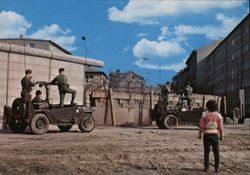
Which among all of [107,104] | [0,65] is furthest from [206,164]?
[107,104]

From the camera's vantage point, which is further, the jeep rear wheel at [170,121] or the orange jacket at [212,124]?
the jeep rear wheel at [170,121]

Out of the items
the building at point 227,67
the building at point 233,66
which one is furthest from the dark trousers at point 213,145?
the building at point 233,66

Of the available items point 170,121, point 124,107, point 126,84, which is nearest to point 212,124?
point 170,121

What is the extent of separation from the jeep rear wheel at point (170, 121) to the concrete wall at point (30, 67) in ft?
14.3

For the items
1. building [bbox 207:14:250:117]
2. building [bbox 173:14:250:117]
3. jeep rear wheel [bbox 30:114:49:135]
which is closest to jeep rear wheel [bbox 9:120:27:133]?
jeep rear wheel [bbox 30:114:49:135]

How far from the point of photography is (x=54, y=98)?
20.2m

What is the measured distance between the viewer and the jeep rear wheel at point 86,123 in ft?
56.7

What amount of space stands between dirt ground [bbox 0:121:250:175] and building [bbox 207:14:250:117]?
52.7 m

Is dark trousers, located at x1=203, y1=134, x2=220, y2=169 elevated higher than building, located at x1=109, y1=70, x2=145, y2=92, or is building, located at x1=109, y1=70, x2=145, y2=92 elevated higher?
building, located at x1=109, y1=70, x2=145, y2=92

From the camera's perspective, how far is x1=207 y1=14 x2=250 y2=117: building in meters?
73.9

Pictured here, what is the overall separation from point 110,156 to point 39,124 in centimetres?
576

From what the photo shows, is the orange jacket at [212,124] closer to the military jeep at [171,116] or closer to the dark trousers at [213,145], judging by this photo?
the dark trousers at [213,145]

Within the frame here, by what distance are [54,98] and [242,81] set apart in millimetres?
59718

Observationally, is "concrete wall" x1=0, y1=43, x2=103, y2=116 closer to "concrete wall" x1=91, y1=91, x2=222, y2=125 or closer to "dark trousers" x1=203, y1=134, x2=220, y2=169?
"concrete wall" x1=91, y1=91, x2=222, y2=125
